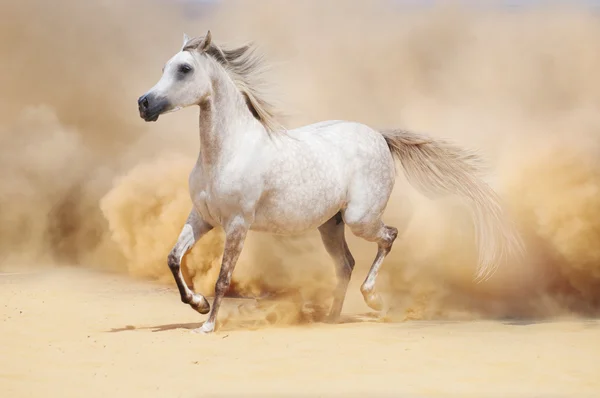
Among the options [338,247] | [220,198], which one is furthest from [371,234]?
[220,198]

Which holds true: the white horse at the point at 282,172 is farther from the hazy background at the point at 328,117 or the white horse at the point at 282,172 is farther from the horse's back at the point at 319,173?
the hazy background at the point at 328,117

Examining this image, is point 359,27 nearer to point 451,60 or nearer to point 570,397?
point 451,60

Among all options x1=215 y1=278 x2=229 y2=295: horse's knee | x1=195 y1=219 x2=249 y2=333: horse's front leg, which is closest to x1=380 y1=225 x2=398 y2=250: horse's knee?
x1=195 y1=219 x2=249 y2=333: horse's front leg

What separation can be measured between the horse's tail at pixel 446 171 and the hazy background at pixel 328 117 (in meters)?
0.68

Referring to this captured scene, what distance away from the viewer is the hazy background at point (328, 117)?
8.44 m

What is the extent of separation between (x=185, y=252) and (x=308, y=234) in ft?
8.99

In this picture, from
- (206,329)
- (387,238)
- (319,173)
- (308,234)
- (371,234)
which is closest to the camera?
(206,329)

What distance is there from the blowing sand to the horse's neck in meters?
0.52

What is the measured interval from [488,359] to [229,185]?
7.68 feet

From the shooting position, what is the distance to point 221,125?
675 cm

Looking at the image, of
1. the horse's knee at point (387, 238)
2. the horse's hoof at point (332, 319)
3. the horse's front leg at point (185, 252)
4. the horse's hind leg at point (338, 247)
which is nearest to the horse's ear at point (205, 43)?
the horse's front leg at point (185, 252)

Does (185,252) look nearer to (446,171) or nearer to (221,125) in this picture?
(221,125)

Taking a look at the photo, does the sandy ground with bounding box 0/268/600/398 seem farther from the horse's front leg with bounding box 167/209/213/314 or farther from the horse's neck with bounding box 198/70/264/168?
the horse's neck with bounding box 198/70/264/168

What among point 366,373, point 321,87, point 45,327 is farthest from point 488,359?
point 321,87
